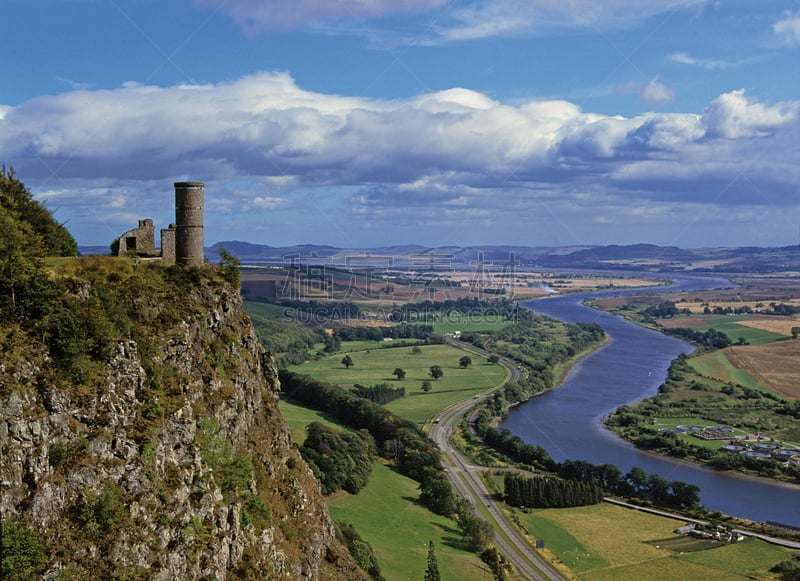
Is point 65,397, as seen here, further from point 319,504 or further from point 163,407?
point 319,504

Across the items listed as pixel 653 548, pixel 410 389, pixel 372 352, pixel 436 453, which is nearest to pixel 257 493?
pixel 653 548

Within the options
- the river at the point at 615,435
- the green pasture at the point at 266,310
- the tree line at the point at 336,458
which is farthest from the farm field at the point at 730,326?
the tree line at the point at 336,458

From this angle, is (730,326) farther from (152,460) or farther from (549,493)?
(152,460)

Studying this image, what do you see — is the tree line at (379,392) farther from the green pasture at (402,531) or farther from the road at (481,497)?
the green pasture at (402,531)

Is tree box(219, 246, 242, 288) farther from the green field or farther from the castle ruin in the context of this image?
the green field

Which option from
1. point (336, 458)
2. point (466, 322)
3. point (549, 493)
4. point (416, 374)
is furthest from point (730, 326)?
point (336, 458)

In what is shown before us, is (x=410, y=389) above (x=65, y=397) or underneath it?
underneath
